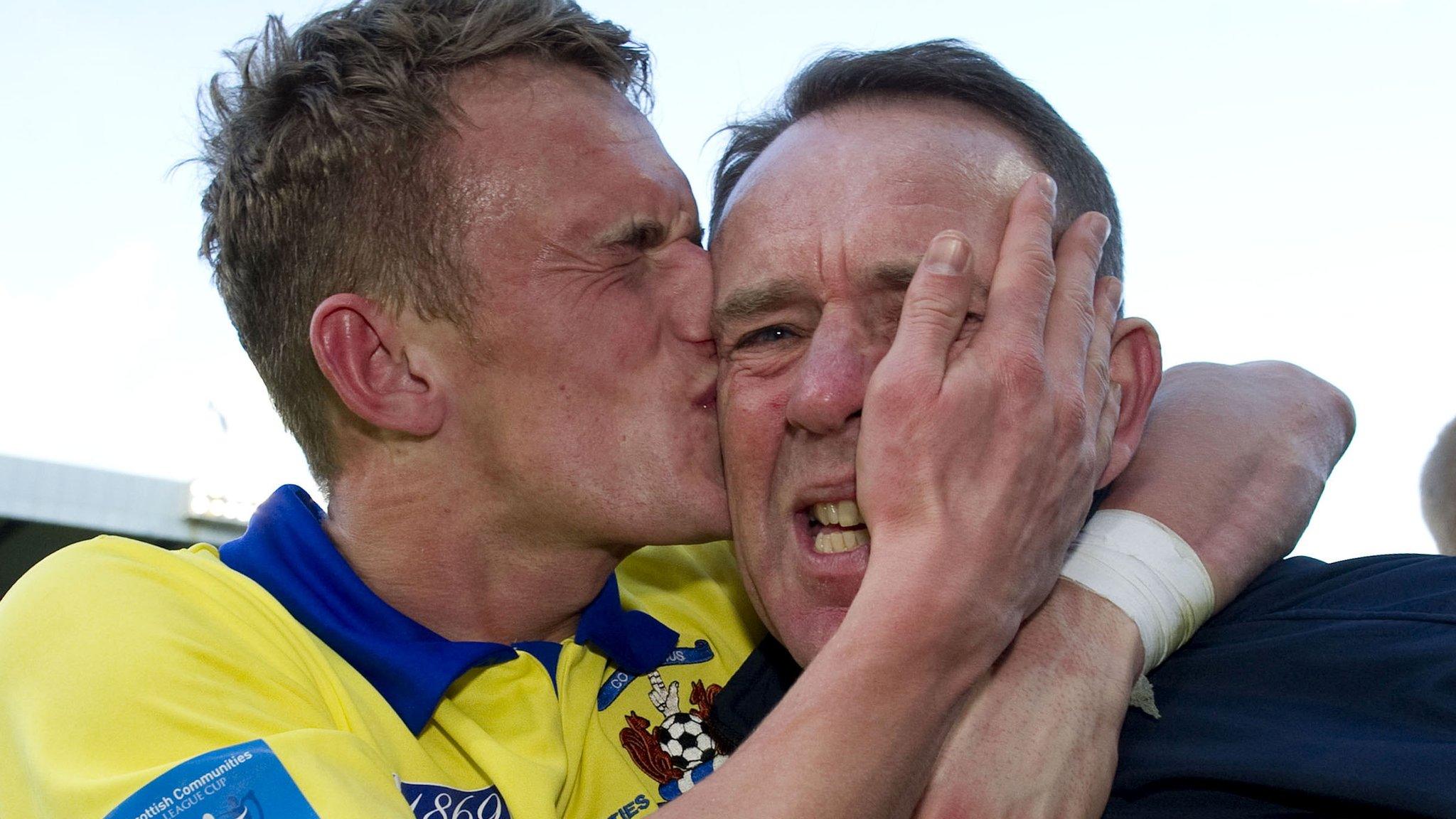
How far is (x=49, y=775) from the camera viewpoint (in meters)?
1.86

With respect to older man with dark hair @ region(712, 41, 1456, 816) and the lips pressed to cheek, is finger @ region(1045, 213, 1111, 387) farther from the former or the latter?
the lips pressed to cheek

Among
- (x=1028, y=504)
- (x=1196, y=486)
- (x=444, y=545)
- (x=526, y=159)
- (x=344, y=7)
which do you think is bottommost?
(x=444, y=545)

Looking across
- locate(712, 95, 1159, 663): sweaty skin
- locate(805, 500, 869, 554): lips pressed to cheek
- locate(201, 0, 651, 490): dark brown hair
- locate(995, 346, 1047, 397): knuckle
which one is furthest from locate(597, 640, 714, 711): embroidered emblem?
locate(995, 346, 1047, 397): knuckle

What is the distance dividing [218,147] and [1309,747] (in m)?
2.77

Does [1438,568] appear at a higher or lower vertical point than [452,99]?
lower

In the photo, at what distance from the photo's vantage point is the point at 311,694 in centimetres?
222

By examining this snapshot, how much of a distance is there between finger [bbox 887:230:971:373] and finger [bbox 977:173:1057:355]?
0.06m

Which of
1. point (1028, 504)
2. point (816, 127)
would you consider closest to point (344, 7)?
point (816, 127)

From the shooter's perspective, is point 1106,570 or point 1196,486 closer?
point 1106,570

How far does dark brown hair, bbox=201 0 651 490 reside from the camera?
287 cm

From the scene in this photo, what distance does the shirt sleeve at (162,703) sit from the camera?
1776mm

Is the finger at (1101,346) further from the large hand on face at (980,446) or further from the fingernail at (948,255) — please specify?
the fingernail at (948,255)

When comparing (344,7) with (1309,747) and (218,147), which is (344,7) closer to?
(218,147)

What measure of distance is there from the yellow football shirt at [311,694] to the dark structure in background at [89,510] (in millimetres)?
14285
